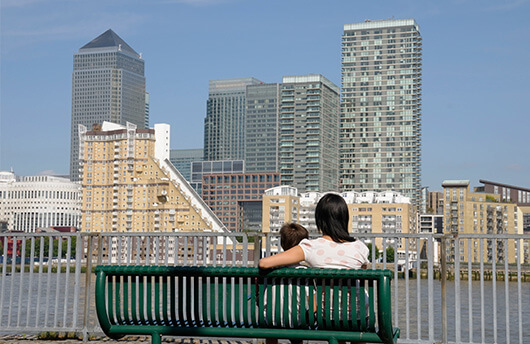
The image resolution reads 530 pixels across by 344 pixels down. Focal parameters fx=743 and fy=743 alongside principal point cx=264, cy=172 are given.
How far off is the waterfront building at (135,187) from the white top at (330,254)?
123207 millimetres

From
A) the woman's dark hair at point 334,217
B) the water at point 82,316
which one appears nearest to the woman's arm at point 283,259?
the woman's dark hair at point 334,217

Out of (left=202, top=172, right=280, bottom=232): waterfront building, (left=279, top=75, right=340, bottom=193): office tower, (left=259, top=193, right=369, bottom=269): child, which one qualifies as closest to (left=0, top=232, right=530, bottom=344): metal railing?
(left=259, top=193, right=369, bottom=269): child

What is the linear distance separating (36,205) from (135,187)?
4394 centimetres

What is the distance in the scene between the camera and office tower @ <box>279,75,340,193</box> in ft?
560

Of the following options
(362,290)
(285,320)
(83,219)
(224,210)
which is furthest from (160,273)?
(224,210)

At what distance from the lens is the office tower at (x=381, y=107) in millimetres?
169250

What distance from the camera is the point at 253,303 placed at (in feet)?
12.6

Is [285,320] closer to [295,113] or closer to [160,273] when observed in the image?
[160,273]

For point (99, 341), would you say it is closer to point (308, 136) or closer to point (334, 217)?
point (334, 217)

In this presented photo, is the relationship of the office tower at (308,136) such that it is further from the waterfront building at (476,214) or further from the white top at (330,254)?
the white top at (330,254)

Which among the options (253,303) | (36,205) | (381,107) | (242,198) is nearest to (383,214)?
(242,198)

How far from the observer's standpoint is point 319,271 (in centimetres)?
360

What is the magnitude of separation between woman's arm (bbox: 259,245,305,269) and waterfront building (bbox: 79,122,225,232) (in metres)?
123

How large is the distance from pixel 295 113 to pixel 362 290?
172390 millimetres
